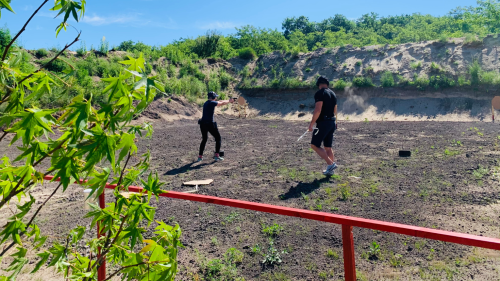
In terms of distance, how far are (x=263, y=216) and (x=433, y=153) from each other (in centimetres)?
678

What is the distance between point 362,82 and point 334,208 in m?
21.5

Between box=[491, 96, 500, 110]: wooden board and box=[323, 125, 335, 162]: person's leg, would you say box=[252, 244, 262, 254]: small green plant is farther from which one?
box=[491, 96, 500, 110]: wooden board

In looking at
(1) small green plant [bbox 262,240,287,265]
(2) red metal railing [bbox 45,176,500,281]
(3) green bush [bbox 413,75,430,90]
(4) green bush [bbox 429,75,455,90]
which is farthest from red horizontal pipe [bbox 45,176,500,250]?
(3) green bush [bbox 413,75,430,90]

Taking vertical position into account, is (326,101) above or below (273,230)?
above

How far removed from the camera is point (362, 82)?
25.2m

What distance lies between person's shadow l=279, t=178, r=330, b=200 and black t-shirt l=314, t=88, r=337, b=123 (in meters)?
1.33

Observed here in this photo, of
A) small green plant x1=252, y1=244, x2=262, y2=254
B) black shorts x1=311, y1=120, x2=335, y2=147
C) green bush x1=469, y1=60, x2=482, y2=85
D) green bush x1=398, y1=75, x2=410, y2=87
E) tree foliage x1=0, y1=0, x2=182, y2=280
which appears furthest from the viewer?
green bush x1=398, y1=75, x2=410, y2=87

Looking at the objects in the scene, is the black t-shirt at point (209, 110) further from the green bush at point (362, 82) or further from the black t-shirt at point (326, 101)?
the green bush at point (362, 82)

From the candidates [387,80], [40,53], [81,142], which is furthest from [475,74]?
[40,53]

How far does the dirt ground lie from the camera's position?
380 cm

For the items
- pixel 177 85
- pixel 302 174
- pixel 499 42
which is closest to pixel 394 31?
pixel 499 42

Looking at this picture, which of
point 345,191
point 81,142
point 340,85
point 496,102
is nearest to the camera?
point 81,142

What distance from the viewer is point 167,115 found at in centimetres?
2133

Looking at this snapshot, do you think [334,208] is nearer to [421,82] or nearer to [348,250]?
[348,250]
